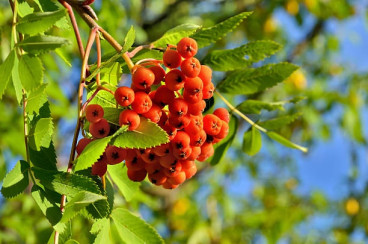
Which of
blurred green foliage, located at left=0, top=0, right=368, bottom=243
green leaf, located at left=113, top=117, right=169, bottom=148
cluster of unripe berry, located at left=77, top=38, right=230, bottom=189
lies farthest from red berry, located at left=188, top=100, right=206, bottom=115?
blurred green foliage, located at left=0, top=0, right=368, bottom=243

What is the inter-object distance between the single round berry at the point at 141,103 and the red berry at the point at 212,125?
15cm

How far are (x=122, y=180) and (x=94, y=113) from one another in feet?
1.17

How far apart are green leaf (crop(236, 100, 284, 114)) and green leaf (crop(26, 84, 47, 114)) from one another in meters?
0.54

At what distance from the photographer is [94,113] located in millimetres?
836

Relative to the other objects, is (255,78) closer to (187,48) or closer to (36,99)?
(187,48)

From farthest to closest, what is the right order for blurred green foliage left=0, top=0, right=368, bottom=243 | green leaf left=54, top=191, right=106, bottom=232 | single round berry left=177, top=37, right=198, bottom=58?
blurred green foliage left=0, top=0, right=368, bottom=243
single round berry left=177, top=37, right=198, bottom=58
green leaf left=54, top=191, right=106, bottom=232

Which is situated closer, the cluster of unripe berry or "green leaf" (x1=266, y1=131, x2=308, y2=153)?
the cluster of unripe berry

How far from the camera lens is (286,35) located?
4.71 meters

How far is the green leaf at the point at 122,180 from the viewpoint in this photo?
1139 mm

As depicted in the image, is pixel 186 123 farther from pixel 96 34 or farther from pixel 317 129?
pixel 317 129

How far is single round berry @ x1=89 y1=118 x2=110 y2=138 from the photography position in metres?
0.84

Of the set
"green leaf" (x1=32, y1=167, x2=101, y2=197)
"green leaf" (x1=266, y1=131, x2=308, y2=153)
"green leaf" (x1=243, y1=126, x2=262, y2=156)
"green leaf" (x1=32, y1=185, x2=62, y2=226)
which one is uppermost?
"green leaf" (x1=32, y1=167, x2=101, y2=197)

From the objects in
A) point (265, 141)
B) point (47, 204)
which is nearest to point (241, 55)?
point (47, 204)

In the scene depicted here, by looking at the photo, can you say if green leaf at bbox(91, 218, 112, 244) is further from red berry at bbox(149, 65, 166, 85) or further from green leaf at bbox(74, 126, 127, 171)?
red berry at bbox(149, 65, 166, 85)
